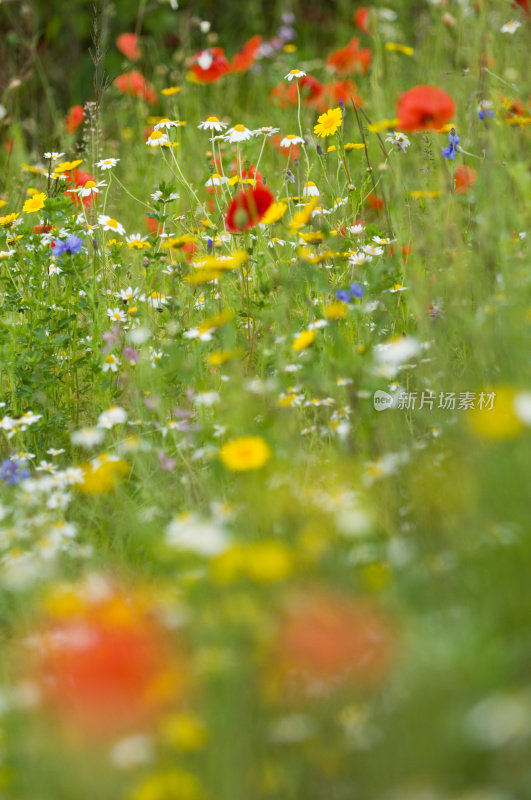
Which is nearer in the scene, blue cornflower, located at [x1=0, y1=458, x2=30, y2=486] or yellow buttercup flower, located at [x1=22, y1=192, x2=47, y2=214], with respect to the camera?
blue cornflower, located at [x1=0, y1=458, x2=30, y2=486]

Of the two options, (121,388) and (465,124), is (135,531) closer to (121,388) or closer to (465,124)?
(121,388)

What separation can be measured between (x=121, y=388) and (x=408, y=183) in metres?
1.29

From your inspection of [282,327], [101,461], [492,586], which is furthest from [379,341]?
[492,586]

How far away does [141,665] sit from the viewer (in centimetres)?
105

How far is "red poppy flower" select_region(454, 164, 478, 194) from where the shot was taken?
2694 mm

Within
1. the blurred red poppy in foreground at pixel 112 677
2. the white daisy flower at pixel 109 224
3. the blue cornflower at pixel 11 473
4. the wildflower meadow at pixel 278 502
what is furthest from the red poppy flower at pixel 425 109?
the blurred red poppy in foreground at pixel 112 677

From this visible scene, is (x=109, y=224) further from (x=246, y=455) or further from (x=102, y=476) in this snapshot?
(x=246, y=455)

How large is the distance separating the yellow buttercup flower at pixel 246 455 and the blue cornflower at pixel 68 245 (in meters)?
1.11

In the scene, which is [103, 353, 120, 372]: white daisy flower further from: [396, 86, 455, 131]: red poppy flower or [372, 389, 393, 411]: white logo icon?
[396, 86, 455, 131]: red poppy flower

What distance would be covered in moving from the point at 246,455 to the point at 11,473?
0.70 metres

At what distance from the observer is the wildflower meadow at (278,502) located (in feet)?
3.42

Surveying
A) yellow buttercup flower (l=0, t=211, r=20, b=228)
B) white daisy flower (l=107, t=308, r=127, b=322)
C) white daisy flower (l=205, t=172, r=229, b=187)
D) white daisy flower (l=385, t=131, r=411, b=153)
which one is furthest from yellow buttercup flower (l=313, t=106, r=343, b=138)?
yellow buttercup flower (l=0, t=211, r=20, b=228)

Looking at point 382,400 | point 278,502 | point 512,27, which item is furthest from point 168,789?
point 512,27

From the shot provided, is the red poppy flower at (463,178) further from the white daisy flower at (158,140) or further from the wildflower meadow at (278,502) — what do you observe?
the white daisy flower at (158,140)
